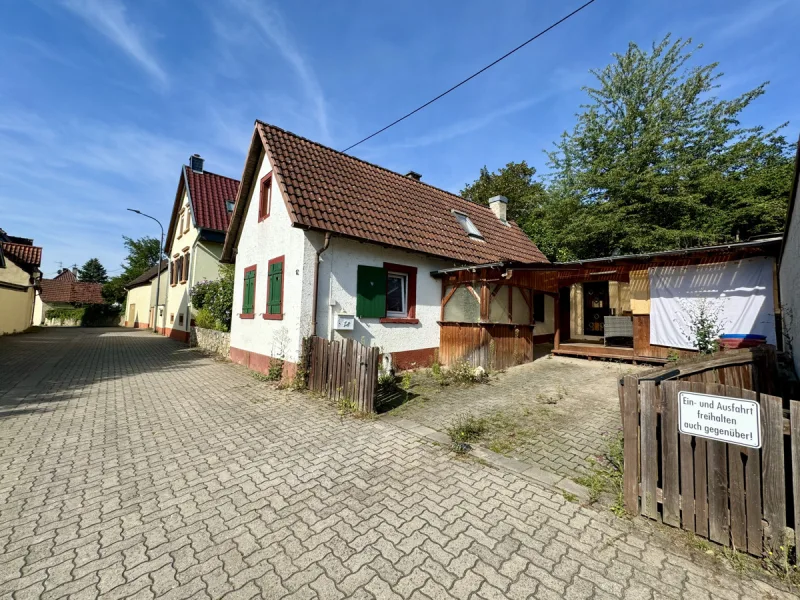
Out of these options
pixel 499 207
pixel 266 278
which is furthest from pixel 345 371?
pixel 499 207

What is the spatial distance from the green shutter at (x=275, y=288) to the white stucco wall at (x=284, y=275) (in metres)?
0.23

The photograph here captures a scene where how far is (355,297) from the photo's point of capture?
28.1 ft

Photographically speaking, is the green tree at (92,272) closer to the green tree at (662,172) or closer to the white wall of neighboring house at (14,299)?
the white wall of neighboring house at (14,299)

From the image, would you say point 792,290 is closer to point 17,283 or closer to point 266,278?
point 266,278

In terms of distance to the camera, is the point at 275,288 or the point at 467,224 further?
the point at 467,224

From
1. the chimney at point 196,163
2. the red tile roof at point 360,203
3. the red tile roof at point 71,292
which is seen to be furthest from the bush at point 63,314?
the red tile roof at point 360,203

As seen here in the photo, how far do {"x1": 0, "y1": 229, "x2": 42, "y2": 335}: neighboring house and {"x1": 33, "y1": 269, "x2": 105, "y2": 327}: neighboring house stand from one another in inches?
697

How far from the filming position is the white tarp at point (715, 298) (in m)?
7.88

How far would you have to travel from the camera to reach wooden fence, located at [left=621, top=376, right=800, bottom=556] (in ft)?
7.64

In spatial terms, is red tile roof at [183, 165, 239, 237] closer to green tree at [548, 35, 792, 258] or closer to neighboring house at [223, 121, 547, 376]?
neighboring house at [223, 121, 547, 376]

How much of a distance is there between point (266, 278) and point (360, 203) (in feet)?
10.9

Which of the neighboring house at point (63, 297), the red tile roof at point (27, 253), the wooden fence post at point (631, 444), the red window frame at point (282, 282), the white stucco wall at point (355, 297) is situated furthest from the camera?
the neighboring house at point (63, 297)

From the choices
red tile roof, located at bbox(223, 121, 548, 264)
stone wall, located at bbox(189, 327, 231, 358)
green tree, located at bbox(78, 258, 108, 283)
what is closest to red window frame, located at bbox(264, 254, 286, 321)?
red tile roof, located at bbox(223, 121, 548, 264)

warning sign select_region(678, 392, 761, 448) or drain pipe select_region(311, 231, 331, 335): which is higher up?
drain pipe select_region(311, 231, 331, 335)
